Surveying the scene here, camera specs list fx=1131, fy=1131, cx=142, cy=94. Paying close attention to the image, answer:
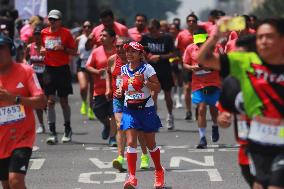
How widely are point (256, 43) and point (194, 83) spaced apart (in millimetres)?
8534

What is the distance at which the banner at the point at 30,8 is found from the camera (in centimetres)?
2412

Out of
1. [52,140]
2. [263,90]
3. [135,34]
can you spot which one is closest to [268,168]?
[263,90]

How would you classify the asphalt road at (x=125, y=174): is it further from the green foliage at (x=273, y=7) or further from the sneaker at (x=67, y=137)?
the green foliage at (x=273, y=7)

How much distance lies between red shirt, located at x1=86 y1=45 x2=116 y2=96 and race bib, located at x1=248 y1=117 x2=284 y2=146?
8.14 metres

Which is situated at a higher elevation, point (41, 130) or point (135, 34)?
point (135, 34)

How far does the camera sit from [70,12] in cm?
8756

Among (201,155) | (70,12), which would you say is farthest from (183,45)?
(70,12)

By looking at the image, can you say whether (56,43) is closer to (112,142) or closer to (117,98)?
(112,142)

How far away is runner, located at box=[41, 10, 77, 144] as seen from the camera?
17.2m

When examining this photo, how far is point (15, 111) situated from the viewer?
9.30m

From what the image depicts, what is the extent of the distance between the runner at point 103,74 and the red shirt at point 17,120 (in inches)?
235

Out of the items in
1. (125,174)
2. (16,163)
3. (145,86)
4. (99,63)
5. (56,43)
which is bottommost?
(125,174)

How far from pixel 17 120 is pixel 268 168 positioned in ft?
7.66

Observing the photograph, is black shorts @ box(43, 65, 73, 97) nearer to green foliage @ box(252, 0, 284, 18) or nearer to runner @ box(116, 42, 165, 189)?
runner @ box(116, 42, 165, 189)
